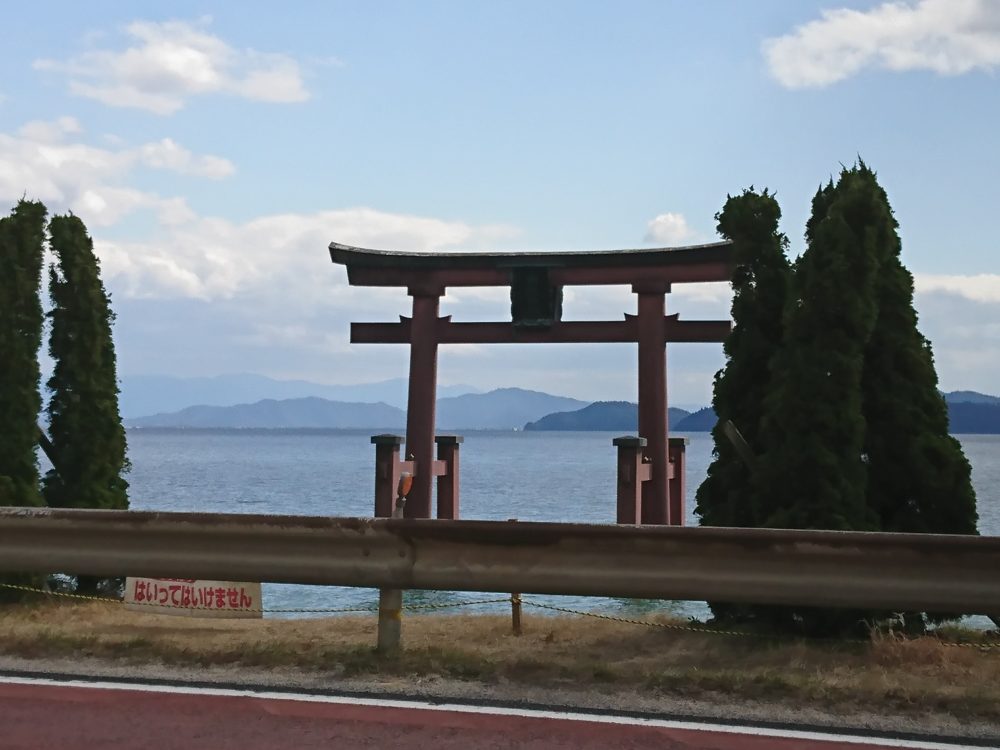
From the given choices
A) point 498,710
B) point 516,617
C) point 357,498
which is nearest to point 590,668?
point 498,710

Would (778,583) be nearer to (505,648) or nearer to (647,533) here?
(647,533)

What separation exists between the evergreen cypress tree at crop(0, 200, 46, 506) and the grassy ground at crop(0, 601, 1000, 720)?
2161mm

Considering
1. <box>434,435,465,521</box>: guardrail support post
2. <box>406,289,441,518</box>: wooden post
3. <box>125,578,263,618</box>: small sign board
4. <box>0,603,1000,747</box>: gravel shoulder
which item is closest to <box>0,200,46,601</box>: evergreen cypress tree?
<box>0,603,1000,747</box>: gravel shoulder

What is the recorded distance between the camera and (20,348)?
10.8 m

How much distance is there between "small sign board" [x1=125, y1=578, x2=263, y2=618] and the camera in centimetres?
759

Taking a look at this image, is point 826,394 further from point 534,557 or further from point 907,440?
point 534,557

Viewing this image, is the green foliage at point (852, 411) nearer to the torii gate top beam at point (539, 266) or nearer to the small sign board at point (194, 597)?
the small sign board at point (194, 597)

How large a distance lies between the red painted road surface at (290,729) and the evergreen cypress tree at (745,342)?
4071 millimetres

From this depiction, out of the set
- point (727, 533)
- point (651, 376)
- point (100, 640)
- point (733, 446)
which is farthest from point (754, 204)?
point (651, 376)

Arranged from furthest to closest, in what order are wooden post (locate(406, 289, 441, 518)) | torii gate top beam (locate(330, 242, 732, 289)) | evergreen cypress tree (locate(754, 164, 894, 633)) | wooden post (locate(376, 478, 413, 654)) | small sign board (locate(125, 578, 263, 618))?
1. wooden post (locate(406, 289, 441, 518))
2. torii gate top beam (locate(330, 242, 732, 289))
3. evergreen cypress tree (locate(754, 164, 894, 633))
4. small sign board (locate(125, 578, 263, 618))
5. wooden post (locate(376, 478, 413, 654))

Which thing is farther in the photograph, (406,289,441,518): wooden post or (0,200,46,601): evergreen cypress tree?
(406,289,441,518): wooden post

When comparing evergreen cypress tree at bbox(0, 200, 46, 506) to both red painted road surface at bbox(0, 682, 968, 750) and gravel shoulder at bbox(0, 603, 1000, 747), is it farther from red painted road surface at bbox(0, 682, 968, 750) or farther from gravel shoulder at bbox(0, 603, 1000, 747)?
red painted road surface at bbox(0, 682, 968, 750)

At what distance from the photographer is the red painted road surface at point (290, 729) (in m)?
5.20

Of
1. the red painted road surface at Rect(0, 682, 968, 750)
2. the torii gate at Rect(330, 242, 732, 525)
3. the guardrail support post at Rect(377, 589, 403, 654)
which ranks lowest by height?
the red painted road surface at Rect(0, 682, 968, 750)
